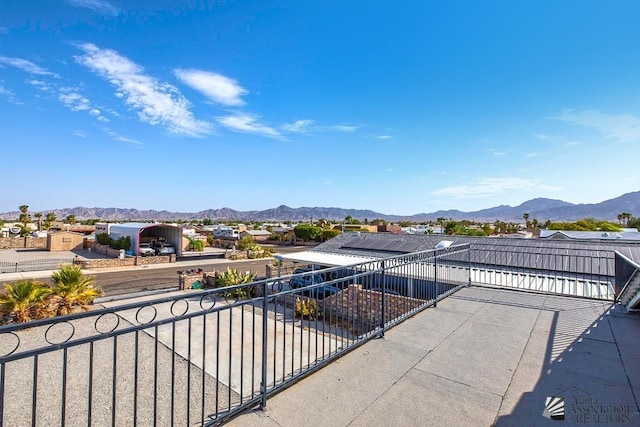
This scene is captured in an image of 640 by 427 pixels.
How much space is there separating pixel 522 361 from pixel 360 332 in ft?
6.74

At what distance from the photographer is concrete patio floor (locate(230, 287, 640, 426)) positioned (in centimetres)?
301

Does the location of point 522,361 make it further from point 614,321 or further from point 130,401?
point 130,401

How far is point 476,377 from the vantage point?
145 inches

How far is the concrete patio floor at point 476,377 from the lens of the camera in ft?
9.87

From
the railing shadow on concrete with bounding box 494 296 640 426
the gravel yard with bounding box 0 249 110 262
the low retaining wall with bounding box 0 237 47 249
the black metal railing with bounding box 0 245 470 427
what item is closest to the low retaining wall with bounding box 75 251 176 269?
the gravel yard with bounding box 0 249 110 262

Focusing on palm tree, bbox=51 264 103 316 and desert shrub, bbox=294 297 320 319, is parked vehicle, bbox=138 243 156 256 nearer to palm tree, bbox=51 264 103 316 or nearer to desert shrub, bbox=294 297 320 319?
palm tree, bbox=51 264 103 316

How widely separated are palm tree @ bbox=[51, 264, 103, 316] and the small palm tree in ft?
1.47

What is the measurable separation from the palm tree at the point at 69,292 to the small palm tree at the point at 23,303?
0.45m

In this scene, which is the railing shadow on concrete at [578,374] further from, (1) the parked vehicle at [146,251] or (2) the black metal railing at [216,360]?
(1) the parked vehicle at [146,251]

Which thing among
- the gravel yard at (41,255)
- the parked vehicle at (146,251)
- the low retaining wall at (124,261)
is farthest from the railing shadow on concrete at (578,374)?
the gravel yard at (41,255)

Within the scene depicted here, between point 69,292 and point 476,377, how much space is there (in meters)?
12.4

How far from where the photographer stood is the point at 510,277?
10.0 m

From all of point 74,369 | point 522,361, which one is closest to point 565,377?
point 522,361

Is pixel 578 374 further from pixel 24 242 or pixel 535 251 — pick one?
pixel 24 242
